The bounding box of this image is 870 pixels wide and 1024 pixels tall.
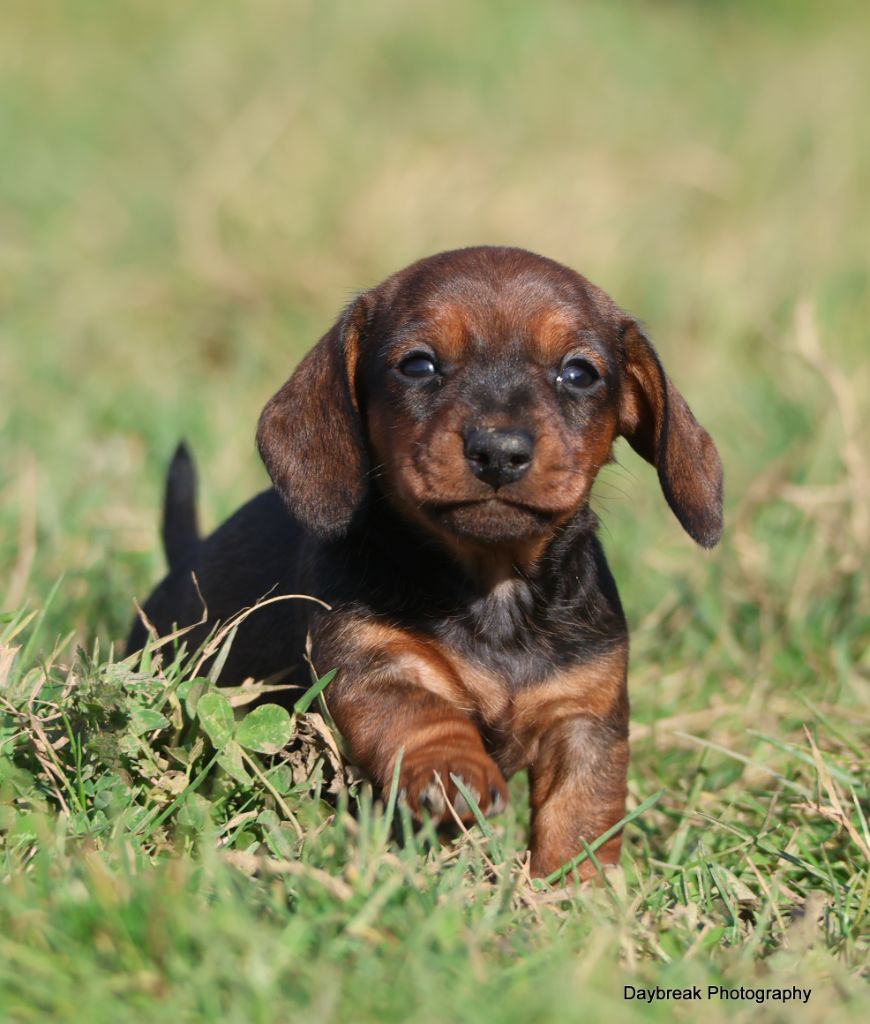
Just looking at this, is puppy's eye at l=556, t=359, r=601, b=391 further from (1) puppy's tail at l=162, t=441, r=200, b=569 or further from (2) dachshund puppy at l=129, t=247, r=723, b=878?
(1) puppy's tail at l=162, t=441, r=200, b=569

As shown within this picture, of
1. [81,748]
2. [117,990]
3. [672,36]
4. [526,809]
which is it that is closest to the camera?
[117,990]

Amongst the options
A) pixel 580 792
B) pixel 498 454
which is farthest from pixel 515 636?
pixel 498 454

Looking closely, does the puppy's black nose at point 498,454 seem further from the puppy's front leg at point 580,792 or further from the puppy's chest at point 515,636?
the puppy's front leg at point 580,792

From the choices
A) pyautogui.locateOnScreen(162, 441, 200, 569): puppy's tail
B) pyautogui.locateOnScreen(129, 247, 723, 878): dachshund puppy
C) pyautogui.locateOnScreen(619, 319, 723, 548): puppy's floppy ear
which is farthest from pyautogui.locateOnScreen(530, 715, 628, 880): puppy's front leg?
pyautogui.locateOnScreen(162, 441, 200, 569): puppy's tail

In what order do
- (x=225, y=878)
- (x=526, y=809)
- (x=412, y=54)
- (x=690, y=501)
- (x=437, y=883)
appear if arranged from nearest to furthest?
1. (x=225, y=878)
2. (x=437, y=883)
3. (x=690, y=501)
4. (x=526, y=809)
5. (x=412, y=54)

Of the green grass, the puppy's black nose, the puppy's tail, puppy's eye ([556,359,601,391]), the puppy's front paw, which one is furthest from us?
the puppy's tail

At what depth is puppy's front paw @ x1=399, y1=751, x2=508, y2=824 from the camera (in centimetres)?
286

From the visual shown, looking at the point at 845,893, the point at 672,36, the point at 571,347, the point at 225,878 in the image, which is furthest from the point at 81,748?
the point at 672,36

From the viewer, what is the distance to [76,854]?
266 cm

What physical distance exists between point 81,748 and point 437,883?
82 centimetres

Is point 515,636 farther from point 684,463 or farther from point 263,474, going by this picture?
point 263,474

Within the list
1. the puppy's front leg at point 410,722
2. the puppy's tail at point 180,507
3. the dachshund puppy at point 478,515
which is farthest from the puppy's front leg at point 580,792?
the puppy's tail at point 180,507

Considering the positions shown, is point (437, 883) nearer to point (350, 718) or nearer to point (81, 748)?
point (350, 718)

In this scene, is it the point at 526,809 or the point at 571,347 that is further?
the point at 526,809
